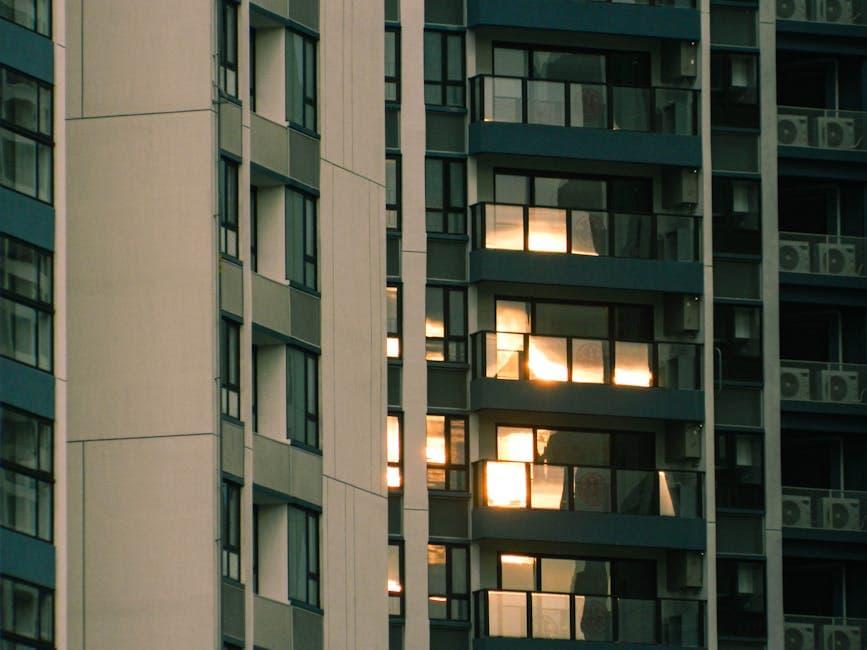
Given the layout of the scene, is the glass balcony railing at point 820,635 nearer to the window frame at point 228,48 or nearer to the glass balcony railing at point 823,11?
the glass balcony railing at point 823,11

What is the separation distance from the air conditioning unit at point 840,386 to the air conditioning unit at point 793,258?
2.34 m

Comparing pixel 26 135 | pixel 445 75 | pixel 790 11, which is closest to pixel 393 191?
pixel 445 75

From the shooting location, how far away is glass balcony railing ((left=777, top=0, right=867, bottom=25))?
82.4 meters

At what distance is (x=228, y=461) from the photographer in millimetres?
61094

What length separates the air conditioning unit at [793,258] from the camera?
80.8 meters

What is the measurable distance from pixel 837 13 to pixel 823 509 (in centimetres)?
1138

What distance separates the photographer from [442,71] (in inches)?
3086

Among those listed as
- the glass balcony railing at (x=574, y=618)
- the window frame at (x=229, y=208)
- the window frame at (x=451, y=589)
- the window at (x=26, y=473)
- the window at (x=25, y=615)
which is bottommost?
the window at (x=25, y=615)

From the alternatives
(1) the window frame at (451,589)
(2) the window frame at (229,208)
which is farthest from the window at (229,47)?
(1) the window frame at (451,589)

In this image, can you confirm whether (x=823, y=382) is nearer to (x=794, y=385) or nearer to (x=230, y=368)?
(x=794, y=385)

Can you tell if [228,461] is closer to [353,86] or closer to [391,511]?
[353,86]

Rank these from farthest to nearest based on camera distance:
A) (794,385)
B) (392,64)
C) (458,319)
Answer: (794,385) → (392,64) → (458,319)

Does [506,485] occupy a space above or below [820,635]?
above

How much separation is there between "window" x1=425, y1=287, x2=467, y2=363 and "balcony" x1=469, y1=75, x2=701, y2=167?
3.22 metres
